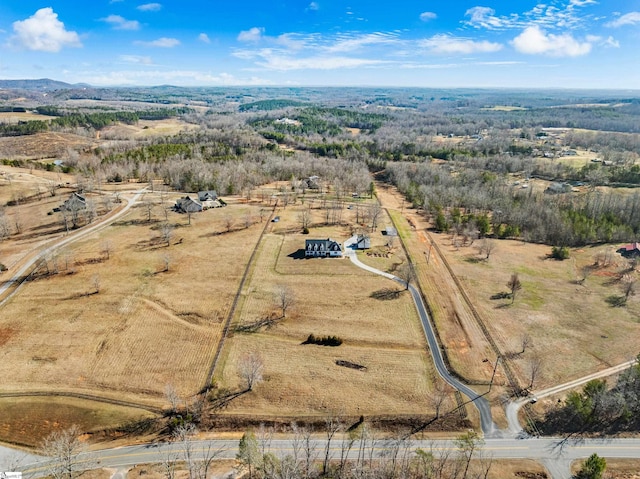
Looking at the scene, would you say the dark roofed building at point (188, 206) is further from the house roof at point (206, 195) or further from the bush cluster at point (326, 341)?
the bush cluster at point (326, 341)

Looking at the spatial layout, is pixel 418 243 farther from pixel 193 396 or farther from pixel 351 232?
pixel 193 396

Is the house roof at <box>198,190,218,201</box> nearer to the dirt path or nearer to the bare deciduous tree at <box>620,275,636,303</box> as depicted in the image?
the dirt path

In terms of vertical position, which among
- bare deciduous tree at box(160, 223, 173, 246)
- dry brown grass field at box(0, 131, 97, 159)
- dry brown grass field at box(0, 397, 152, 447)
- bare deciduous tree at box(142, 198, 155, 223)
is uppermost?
dry brown grass field at box(0, 131, 97, 159)

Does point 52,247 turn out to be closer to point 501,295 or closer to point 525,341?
point 525,341

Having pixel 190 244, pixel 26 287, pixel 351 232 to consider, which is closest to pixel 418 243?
pixel 351 232

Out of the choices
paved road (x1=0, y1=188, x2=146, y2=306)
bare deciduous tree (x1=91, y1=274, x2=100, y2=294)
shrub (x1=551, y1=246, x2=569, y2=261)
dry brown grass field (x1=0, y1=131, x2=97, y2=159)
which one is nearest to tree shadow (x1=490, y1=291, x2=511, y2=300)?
shrub (x1=551, y1=246, x2=569, y2=261)

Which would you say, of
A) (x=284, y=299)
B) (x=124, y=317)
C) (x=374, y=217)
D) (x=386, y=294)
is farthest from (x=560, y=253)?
(x=124, y=317)

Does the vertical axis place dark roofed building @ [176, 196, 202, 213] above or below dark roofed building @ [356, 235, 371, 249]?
above
